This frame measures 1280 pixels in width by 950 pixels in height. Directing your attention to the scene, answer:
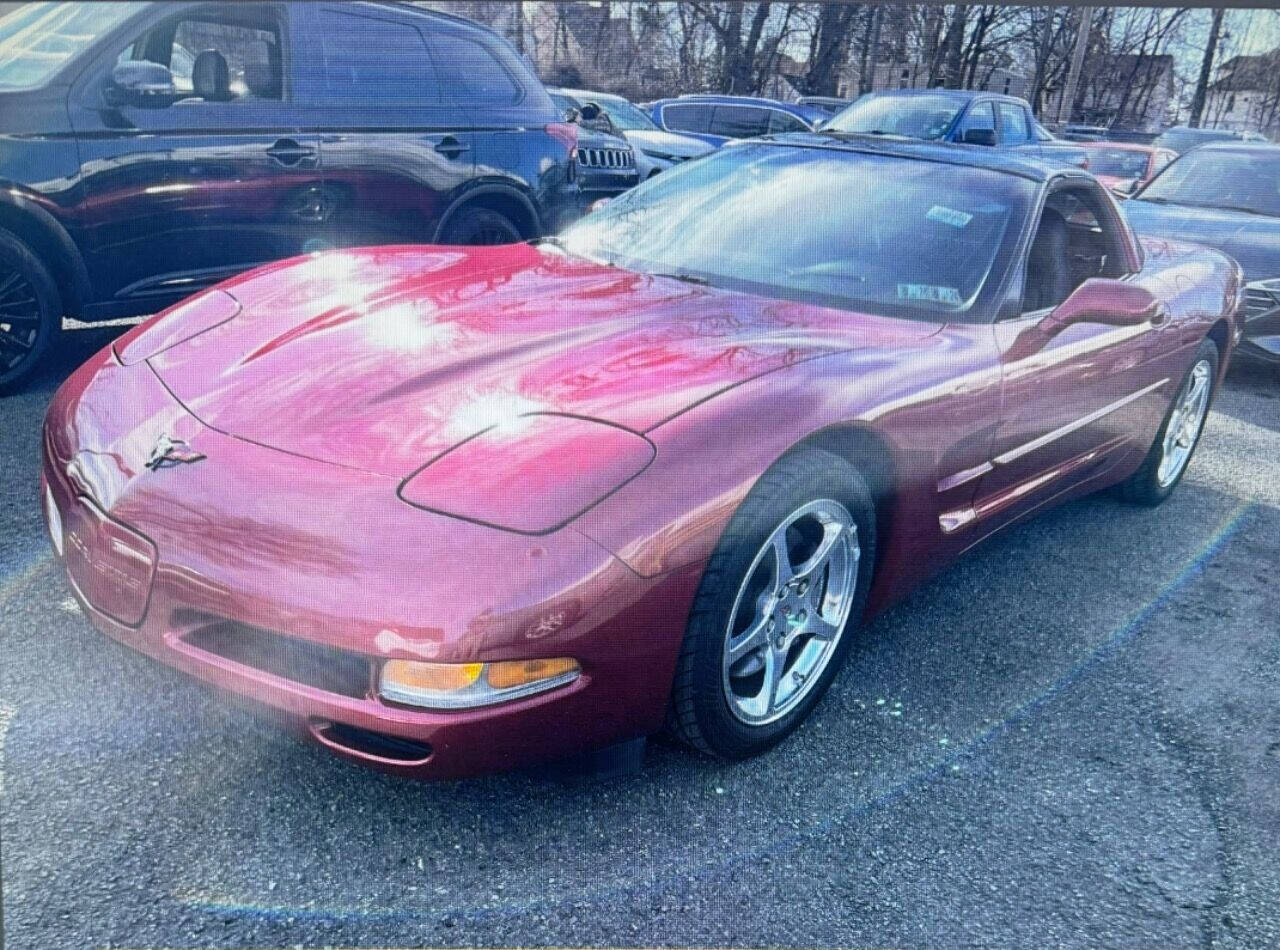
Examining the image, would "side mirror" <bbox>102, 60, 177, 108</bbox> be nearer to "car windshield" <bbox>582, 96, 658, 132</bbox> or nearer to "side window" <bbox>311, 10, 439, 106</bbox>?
"side window" <bbox>311, 10, 439, 106</bbox>

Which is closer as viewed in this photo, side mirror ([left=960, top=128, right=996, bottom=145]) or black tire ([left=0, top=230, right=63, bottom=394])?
black tire ([left=0, top=230, right=63, bottom=394])

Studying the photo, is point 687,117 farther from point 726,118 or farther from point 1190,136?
point 1190,136

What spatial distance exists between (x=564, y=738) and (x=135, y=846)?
797 millimetres

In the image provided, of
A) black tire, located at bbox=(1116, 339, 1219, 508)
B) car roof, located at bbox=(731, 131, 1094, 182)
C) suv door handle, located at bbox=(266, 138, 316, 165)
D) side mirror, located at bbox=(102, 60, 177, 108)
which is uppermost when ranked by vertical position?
side mirror, located at bbox=(102, 60, 177, 108)

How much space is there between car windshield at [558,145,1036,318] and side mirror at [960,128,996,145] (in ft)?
24.3

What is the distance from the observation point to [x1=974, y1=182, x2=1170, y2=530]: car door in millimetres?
2867

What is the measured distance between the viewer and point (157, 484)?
197 cm

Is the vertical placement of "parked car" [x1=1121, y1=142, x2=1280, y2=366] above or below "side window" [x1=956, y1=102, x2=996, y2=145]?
below

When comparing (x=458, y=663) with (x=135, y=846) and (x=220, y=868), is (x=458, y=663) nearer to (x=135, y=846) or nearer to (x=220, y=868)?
(x=220, y=868)

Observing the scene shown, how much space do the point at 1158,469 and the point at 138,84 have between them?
14.2ft

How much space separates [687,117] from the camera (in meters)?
13.2

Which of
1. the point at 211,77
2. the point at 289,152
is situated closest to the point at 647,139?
the point at 289,152

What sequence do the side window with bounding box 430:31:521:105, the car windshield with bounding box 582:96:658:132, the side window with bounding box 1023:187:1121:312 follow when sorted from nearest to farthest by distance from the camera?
the side window with bounding box 1023:187:1121:312, the side window with bounding box 430:31:521:105, the car windshield with bounding box 582:96:658:132

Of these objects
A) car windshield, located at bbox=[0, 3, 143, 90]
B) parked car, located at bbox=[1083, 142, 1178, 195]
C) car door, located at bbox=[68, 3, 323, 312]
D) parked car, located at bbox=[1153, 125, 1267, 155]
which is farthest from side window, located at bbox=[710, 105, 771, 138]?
car windshield, located at bbox=[0, 3, 143, 90]
